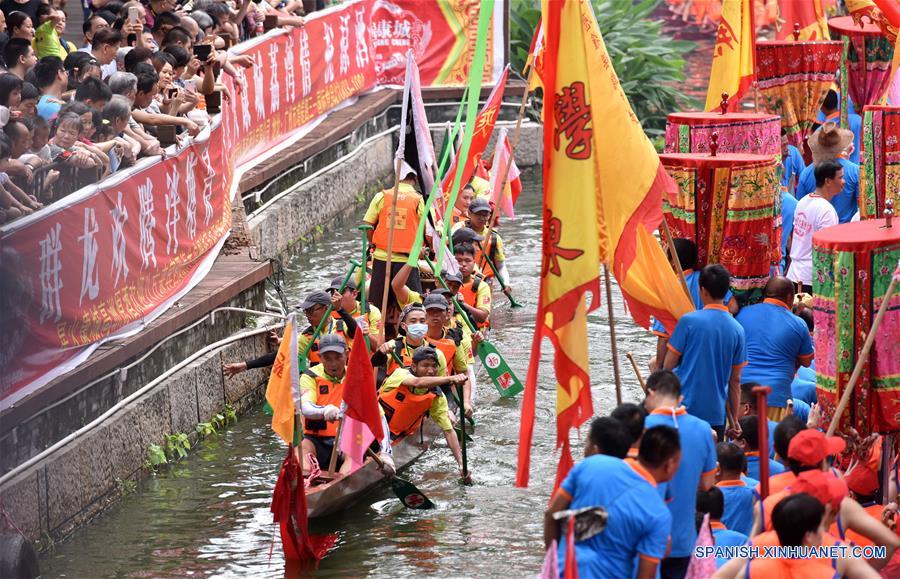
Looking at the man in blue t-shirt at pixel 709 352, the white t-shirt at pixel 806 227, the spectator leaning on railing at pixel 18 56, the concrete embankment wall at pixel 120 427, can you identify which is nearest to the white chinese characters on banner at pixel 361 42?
the concrete embankment wall at pixel 120 427

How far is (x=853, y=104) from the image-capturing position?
14719 millimetres

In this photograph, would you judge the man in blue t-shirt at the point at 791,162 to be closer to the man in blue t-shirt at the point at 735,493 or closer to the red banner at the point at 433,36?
the man in blue t-shirt at the point at 735,493

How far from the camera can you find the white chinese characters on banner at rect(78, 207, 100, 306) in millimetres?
10672

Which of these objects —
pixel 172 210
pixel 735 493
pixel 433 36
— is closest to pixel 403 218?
pixel 172 210

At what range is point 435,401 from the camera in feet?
38.8

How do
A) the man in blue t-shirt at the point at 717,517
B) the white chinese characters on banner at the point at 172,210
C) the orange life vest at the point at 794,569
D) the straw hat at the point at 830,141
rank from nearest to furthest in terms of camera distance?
the orange life vest at the point at 794,569
the man in blue t-shirt at the point at 717,517
the white chinese characters on banner at the point at 172,210
the straw hat at the point at 830,141

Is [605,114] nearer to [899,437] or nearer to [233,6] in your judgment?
[899,437]

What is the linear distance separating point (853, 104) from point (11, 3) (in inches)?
303

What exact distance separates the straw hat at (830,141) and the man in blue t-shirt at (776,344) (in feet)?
12.4

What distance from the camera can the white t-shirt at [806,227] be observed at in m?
12.1

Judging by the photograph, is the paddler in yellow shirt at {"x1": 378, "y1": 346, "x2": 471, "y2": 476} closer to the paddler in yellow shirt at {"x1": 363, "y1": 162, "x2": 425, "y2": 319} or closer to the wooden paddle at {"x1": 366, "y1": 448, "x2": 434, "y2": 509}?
the wooden paddle at {"x1": 366, "y1": 448, "x2": 434, "y2": 509}

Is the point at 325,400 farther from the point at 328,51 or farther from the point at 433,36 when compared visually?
the point at 433,36

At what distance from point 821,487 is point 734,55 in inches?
317

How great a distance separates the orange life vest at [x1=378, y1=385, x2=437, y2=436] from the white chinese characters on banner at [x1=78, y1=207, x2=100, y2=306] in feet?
7.54
